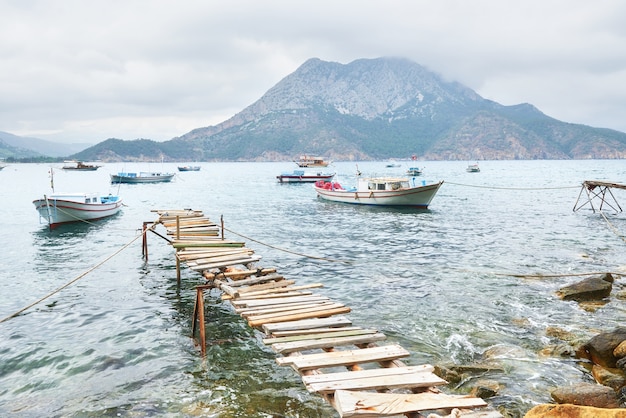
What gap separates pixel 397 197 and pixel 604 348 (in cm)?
3640

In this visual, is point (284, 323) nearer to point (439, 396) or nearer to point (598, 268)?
point (439, 396)

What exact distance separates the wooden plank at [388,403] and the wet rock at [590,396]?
4.19m

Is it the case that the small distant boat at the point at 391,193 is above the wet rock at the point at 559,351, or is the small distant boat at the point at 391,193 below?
above

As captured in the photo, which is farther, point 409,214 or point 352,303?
point 409,214

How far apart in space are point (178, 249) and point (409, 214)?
103 feet

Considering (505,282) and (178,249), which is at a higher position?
(178,249)

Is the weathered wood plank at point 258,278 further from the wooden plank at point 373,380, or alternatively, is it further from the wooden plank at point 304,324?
the wooden plank at point 373,380

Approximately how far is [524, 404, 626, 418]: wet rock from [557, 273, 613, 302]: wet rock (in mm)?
12288

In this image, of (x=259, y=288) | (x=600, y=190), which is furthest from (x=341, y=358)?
(x=600, y=190)

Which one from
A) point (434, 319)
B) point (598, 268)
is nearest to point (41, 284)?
point (434, 319)

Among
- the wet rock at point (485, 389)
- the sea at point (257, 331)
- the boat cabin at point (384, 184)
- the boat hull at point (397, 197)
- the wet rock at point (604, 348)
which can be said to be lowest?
the sea at point (257, 331)

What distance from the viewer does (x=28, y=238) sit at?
31656 millimetres

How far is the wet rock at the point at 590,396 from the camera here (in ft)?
27.4

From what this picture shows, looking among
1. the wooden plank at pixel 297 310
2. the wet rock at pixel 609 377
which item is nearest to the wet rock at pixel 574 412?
the wooden plank at pixel 297 310
